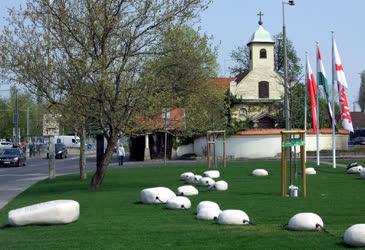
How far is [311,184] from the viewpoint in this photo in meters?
24.2

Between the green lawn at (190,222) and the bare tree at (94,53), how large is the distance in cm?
320

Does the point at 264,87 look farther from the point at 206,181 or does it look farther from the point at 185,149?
the point at 206,181

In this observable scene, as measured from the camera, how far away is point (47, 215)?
13898 millimetres

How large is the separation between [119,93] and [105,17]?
2589 mm

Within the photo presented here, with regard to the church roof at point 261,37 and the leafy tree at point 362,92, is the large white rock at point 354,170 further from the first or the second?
the leafy tree at point 362,92

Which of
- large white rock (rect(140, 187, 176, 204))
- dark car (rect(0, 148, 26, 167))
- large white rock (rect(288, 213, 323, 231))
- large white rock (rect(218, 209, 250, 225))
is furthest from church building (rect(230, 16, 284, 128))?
large white rock (rect(288, 213, 323, 231))

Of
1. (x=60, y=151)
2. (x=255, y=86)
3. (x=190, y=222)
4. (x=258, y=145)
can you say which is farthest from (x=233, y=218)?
(x=255, y=86)

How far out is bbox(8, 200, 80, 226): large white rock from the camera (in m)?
13.9

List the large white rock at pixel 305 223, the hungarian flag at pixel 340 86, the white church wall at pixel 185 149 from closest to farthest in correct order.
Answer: the large white rock at pixel 305 223
the hungarian flag at pixel 340 86
the white church wall at pixel 185 149

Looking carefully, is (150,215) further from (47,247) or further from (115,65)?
(115,65)

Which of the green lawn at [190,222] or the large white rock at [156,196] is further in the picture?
the large white rock at [156,196]

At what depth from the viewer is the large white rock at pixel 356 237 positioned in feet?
32.4

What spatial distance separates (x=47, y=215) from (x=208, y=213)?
3227 millimetres

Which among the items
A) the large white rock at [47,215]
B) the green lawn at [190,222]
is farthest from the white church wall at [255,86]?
the large white rock at [47,215]
